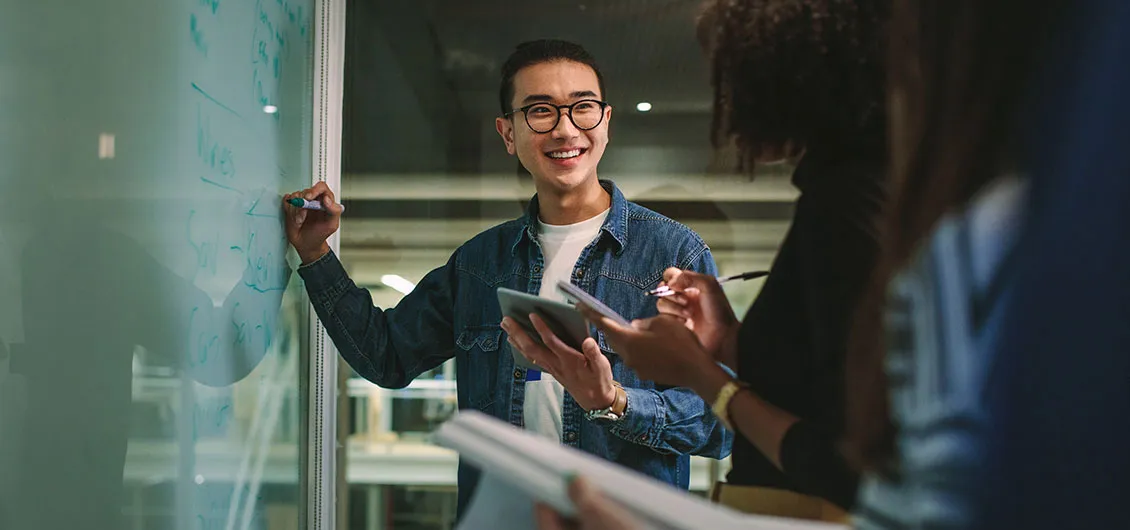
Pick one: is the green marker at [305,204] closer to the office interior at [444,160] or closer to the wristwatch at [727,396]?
the office interior at [444,160]

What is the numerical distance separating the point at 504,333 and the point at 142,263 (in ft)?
2.26

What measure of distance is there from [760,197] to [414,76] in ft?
2.62

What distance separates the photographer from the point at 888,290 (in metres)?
0.54

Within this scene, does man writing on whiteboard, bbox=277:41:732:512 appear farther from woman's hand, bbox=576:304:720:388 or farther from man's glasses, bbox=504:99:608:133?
woman's hand, bbox=576:304:720:388

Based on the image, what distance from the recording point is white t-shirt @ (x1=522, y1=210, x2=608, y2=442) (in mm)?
1544

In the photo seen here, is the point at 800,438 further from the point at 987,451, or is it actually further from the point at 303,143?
the point at 303,143

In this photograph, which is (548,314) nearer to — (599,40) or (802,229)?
(802,229)

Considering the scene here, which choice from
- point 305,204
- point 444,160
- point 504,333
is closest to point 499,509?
point 504,333

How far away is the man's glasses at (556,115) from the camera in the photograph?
1.59 metres

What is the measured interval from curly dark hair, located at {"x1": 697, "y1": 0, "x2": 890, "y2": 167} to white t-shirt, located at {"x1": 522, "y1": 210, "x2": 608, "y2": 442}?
821 millimetres

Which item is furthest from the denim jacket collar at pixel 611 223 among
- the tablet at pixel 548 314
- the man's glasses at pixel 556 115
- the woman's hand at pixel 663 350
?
the woman's hand at pixel 663 350

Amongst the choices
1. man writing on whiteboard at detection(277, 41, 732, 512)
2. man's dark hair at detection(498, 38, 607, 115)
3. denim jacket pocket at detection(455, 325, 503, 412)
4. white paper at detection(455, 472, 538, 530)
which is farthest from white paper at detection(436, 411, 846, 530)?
man's dark hair at detection(498, 38, 607, 115)

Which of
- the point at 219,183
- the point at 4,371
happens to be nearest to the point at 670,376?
the point at 4,371

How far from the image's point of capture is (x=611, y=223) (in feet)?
5.13
